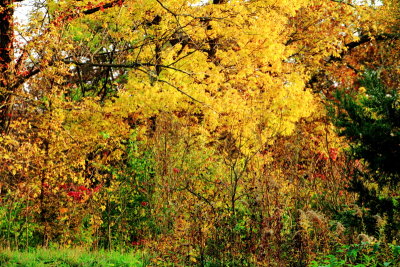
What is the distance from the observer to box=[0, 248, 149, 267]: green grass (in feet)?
22.2

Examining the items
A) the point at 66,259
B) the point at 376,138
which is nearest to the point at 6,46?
the point at 66,259

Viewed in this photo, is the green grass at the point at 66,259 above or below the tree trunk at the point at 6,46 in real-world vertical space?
below

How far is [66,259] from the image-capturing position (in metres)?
6.97

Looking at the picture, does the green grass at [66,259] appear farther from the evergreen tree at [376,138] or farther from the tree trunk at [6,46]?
the evergreen tree at [376,138]

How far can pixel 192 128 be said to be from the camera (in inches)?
421

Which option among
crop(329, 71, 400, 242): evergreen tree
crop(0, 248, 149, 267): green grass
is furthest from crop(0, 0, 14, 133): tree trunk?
crop(329, 71, 400, 242): evergreen tree

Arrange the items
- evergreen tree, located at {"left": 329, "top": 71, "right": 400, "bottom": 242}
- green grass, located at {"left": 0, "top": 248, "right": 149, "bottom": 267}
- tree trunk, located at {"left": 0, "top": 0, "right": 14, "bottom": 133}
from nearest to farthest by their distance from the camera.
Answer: evergreen tree, located at {"left": 329, "top": 71, "right": 400, "bottom": 242} → green grass, located at {"left": 0, "top": 248, "right": 149, "bottom": 267} → tree trunk, located at {"left": 0, "top": 0, "right": 14, "bottom": 133}

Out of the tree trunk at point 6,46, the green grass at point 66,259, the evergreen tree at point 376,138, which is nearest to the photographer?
the evergreen tree at point 376,138

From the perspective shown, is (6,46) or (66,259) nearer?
Result: (66,259)

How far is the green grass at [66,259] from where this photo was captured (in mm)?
6763

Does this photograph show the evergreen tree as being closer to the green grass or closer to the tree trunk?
the green grass

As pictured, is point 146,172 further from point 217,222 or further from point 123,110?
point 217,222

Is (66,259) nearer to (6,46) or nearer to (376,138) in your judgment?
(376,138)

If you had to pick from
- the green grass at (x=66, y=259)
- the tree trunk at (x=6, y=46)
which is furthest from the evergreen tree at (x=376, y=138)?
the tree trunk at (x=6, y=46)
